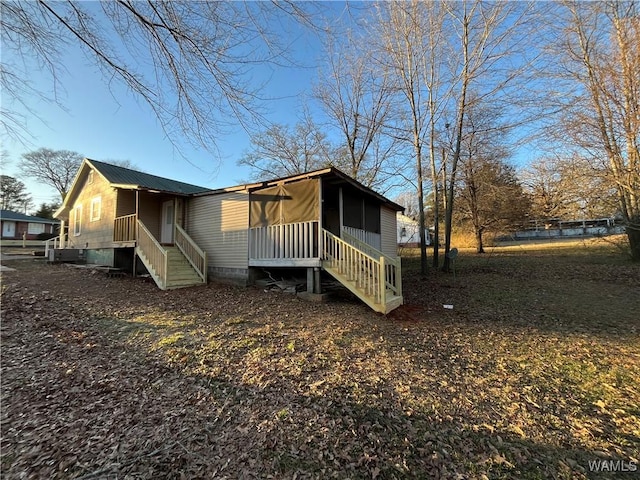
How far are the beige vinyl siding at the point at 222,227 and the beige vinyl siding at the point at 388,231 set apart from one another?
590cm

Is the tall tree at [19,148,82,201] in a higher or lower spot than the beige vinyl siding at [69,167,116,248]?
higher

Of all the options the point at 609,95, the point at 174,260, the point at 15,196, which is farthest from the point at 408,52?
the point at 15,196

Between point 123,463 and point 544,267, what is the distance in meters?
15.7

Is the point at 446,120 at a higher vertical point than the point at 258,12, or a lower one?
higher

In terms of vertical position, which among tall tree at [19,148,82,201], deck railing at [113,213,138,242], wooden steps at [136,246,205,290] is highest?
tall tree at [19,148,82,201]

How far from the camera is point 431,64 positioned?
11.6m

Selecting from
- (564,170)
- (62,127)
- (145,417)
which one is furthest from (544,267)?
(62,127)

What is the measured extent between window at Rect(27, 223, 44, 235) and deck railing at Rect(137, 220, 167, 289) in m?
34.9

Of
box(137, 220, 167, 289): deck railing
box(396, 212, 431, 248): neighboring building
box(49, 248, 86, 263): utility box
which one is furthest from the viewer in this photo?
box(396, 212, 431, 248): neighboring building

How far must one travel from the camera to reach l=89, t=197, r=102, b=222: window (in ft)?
44.1

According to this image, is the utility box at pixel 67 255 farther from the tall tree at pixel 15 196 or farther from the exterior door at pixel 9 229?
the tall tree at pixel 15 196

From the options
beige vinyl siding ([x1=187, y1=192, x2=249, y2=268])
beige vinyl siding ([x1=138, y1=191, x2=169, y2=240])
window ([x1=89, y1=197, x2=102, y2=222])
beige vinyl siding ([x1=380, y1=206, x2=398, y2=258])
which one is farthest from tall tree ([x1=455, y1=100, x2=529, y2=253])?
window ([x1=89, y1=197, x2=102, y2=222])

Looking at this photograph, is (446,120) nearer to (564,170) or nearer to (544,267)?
(564,170)

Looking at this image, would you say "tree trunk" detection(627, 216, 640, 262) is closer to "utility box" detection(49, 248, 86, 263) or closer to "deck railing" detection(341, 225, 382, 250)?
"deck railing" detection(341, 225, 382, 250)
